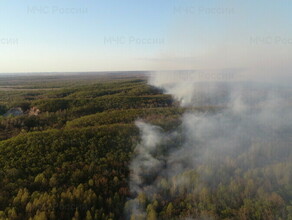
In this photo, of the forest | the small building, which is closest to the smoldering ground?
the forest

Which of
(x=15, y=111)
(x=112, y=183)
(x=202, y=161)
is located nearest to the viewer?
(x=112, y=183)

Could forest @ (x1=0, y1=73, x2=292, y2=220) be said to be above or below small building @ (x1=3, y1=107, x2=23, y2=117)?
below

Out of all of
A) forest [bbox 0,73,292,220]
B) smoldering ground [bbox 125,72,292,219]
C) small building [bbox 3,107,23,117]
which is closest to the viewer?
forest [bbox 0,73,292,220]

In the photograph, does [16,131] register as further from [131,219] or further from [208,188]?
[208,188]

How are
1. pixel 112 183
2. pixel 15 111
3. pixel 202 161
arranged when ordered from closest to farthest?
pixel 112 183, pixel 202 161, pixel 15 111

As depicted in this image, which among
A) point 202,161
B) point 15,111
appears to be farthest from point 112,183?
point 15,111

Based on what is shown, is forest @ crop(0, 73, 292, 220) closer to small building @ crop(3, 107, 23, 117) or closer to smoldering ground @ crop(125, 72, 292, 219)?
smoldering ground @ crop(125, 72, 292, 219)

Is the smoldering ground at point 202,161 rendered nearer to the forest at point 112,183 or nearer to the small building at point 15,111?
the forest at point 112,183

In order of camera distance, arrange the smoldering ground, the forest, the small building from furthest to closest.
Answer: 1. the small building
2. the smoldering ground
3. the forest

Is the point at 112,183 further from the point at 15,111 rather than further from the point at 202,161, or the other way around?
the point at 15,111
